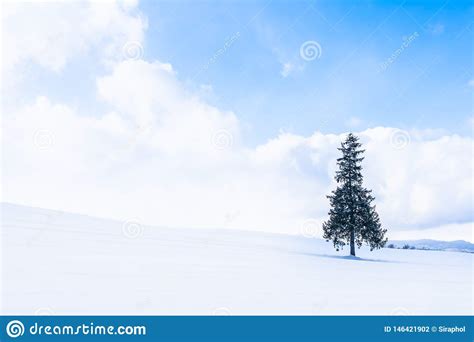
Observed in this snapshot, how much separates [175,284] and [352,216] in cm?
1963

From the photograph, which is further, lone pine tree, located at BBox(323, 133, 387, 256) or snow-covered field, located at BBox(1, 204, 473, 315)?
lone pine tree, located at BBox(323, 133, 387, 256)

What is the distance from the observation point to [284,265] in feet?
57.7

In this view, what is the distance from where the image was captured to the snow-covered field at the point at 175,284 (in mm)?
9703

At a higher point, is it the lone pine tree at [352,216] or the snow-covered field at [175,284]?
the lone pine tree at [352,216]

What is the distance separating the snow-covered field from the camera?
31.8 feet

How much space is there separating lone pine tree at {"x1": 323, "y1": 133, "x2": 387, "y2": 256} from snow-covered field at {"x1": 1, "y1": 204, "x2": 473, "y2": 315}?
10113 mm

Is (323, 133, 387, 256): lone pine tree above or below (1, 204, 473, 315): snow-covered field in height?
above

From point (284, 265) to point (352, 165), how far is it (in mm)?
14586

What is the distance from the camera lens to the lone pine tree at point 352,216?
28.4 m

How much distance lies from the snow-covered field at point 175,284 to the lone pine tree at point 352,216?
10.1 m

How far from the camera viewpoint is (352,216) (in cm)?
2870

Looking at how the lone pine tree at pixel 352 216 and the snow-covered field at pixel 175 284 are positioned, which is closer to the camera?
the snow-covered field at pixel 175 284
